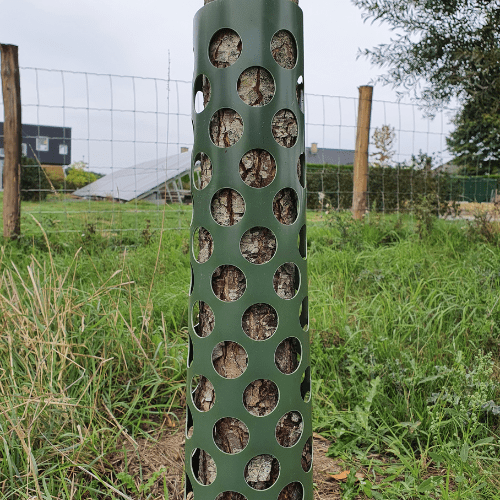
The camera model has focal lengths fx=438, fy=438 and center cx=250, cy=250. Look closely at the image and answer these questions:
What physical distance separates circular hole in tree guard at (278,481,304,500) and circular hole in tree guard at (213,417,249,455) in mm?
139

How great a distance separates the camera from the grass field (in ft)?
4.39

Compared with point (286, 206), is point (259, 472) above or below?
below

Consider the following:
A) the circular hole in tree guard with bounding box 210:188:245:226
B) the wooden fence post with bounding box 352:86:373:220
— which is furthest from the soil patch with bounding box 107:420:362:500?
the wooden fence post with bounding box 352:86:373:220

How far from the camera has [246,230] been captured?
85 centimetres

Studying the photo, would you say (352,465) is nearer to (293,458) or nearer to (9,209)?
(293,458)

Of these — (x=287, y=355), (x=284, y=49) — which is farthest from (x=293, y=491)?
(x=284, y=49)

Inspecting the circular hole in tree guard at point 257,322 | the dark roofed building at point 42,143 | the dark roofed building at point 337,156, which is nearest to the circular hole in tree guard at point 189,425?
the circular hole in tree guard at point 257,322

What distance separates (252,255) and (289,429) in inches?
14.9

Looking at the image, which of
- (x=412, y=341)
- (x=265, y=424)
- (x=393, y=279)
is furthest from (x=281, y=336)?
(x=393, y=279)

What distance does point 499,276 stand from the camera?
107 inches

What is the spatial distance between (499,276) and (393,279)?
0.63 metres

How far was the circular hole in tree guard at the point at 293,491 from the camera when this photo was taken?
92 cm

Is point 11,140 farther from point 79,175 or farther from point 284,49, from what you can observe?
point 284,49

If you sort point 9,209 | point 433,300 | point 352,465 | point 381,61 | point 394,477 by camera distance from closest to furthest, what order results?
point 394,477 → point 352,465 → point 433,300 → point 9,209 → point 381,61
